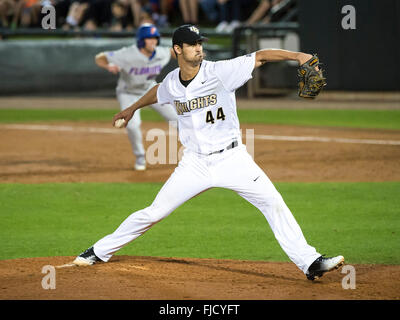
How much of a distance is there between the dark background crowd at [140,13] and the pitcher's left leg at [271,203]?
1521 cm

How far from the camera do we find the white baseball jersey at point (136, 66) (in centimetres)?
1018

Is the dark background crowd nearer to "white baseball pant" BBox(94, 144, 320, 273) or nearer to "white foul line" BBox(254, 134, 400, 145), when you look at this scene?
"white foul line" BBox(254, 134, 400, 145)

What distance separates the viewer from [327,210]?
8.19 metres

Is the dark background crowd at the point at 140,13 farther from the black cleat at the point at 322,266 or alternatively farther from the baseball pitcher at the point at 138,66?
the black cleat at the point at 322,266

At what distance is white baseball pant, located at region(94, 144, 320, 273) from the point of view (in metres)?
5.27

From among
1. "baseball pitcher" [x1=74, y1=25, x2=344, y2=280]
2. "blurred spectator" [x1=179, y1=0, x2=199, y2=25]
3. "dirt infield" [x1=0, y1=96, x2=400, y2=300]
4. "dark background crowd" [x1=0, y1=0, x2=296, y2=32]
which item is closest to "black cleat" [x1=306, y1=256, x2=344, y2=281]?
"baseball pitcher" [x1=74, y1=25, x2=344, y2=280]

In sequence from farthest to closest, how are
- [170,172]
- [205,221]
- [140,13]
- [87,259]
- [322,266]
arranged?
[140,13]
[170,172]
[205,221]
[87,259]
[322,266]

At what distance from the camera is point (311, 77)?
5.08m

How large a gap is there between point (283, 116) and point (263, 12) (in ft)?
17.2

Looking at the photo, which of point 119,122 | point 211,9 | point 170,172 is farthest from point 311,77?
point 211,9

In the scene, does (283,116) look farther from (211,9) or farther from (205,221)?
(205,221)

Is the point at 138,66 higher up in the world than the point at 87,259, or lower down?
higher up
